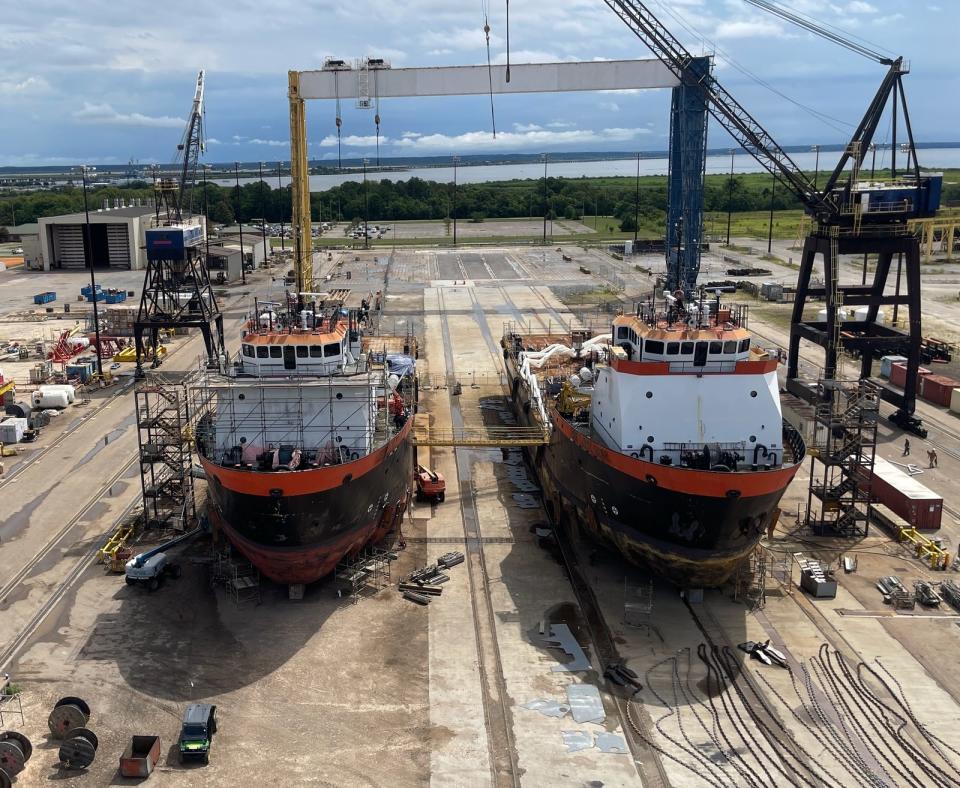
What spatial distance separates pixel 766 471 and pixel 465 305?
191 ft

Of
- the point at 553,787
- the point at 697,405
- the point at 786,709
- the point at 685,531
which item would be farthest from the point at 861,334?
the point at 553,787

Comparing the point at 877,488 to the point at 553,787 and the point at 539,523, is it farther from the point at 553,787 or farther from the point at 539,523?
the point at 553,787

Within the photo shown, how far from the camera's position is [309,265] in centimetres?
7056

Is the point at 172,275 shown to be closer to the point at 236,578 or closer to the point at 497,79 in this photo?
the point at 497,79

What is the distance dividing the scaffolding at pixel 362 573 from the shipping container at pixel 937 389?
1316 inches

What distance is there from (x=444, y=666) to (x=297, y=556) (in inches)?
222

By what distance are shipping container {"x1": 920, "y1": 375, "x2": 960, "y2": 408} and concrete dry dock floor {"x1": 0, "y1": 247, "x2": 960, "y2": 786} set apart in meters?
17.7

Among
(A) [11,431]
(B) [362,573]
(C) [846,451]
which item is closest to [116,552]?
(B) [362,573]

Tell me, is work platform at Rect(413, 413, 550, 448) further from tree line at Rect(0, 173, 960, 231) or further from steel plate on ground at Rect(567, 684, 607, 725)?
tree line at Rect(0, 173, 960, 231)

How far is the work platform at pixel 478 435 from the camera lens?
33.1 metres

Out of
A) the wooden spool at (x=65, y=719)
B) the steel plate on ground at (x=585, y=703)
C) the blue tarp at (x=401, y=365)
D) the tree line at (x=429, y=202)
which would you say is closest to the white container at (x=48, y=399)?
the blue tarp at (x=401, y=365)

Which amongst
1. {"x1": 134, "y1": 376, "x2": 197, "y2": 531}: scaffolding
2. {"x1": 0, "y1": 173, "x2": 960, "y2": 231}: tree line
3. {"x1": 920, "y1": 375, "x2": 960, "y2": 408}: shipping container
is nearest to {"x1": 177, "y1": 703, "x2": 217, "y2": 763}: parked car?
{"x1": 134, "y1": 376, "x2": 197, "y2": 531}: scaffolding

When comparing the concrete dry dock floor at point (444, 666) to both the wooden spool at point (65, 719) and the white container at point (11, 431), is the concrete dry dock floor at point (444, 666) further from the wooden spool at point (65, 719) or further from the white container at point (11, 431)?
the white container at point (11, 431)

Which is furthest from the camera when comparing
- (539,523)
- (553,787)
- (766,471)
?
(539,523)
